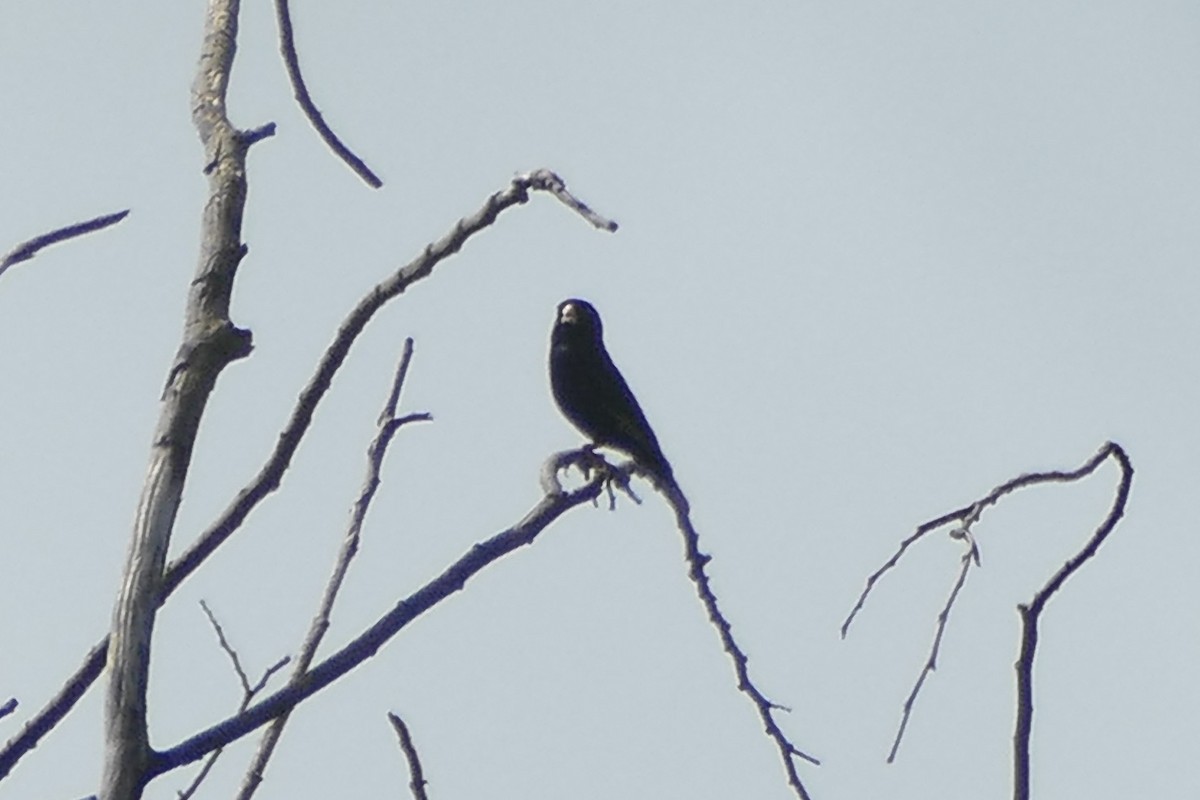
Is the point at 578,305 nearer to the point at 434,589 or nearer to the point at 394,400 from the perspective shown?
the point at 394,400

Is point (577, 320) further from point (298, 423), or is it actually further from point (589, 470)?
point (298, 423)

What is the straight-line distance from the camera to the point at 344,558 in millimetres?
2076

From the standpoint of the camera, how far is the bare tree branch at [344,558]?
1.99 meters

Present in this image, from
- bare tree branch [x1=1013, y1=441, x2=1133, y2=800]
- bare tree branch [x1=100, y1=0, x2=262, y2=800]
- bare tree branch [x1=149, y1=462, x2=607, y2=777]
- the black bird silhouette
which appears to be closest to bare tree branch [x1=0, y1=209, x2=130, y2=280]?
bare tree branch [x1=100, y1=0, x2=262, y2=800]

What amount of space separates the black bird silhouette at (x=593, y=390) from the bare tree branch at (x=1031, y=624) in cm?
381

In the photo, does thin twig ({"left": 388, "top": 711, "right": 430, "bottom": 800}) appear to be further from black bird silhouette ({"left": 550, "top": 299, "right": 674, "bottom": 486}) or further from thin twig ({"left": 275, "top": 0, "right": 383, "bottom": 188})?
black bird silhouette ({"left": 550, "top": 299, "right": 674, "bottom": 486})

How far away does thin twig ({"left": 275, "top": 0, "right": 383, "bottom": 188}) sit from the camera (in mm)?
1926

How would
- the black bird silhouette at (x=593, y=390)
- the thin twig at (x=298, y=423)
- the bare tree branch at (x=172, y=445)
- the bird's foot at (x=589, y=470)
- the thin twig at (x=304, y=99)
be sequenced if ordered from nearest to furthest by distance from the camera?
the bare tree branch at (x=172, y=445)
the thin twig at (x=298, y=423)
the thin twig at (x=304, y=99)
the bird's foot at (x=589, y=470)
the black bird silhouette at (x=593, y=390)

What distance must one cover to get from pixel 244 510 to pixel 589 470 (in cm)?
225

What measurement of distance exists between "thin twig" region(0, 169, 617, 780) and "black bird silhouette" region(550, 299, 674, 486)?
3771 millimetres

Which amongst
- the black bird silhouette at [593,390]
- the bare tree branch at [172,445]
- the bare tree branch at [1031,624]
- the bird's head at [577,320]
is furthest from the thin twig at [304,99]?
the bird's head at [577,320]

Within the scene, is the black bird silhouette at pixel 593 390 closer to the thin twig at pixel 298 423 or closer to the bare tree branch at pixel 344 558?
the bare tree branch at pixel 344 558

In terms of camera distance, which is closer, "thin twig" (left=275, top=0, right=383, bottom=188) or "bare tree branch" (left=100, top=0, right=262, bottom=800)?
"bare tree branch" (left=100, top=0, right=262, bottom=800)

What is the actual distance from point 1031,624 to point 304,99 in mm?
1059
